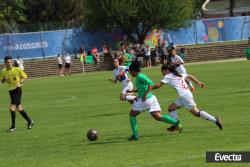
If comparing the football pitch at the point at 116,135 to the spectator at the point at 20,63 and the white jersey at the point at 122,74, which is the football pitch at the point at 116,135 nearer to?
the white jersey at the point at 122,74

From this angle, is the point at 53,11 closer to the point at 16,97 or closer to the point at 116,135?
the point at 16,97

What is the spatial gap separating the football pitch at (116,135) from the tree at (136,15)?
32.0 m

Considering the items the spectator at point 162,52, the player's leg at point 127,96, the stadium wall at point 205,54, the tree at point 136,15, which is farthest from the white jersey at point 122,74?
the tree at point 136,15

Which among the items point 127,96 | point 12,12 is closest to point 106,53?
point 12,12

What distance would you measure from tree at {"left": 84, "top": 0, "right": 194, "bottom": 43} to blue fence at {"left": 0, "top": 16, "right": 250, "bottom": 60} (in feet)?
3.06

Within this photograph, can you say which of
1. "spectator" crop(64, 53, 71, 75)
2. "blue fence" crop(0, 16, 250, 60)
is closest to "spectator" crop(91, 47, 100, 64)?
"spectator" crop(64, 53, 71, 75)

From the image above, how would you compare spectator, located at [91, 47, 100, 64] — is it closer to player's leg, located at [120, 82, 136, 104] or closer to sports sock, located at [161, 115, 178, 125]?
player's leg, located at [120, 82, 136, 104]

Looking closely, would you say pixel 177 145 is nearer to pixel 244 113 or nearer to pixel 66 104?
pixel 244 113

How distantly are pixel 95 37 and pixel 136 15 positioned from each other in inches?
157

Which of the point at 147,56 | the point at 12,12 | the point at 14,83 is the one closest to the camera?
the point at 14,83

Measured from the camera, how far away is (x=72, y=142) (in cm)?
1714

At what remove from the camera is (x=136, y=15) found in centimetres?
6334

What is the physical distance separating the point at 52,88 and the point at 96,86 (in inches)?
125

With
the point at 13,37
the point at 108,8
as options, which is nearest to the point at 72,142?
the point at 13,37
